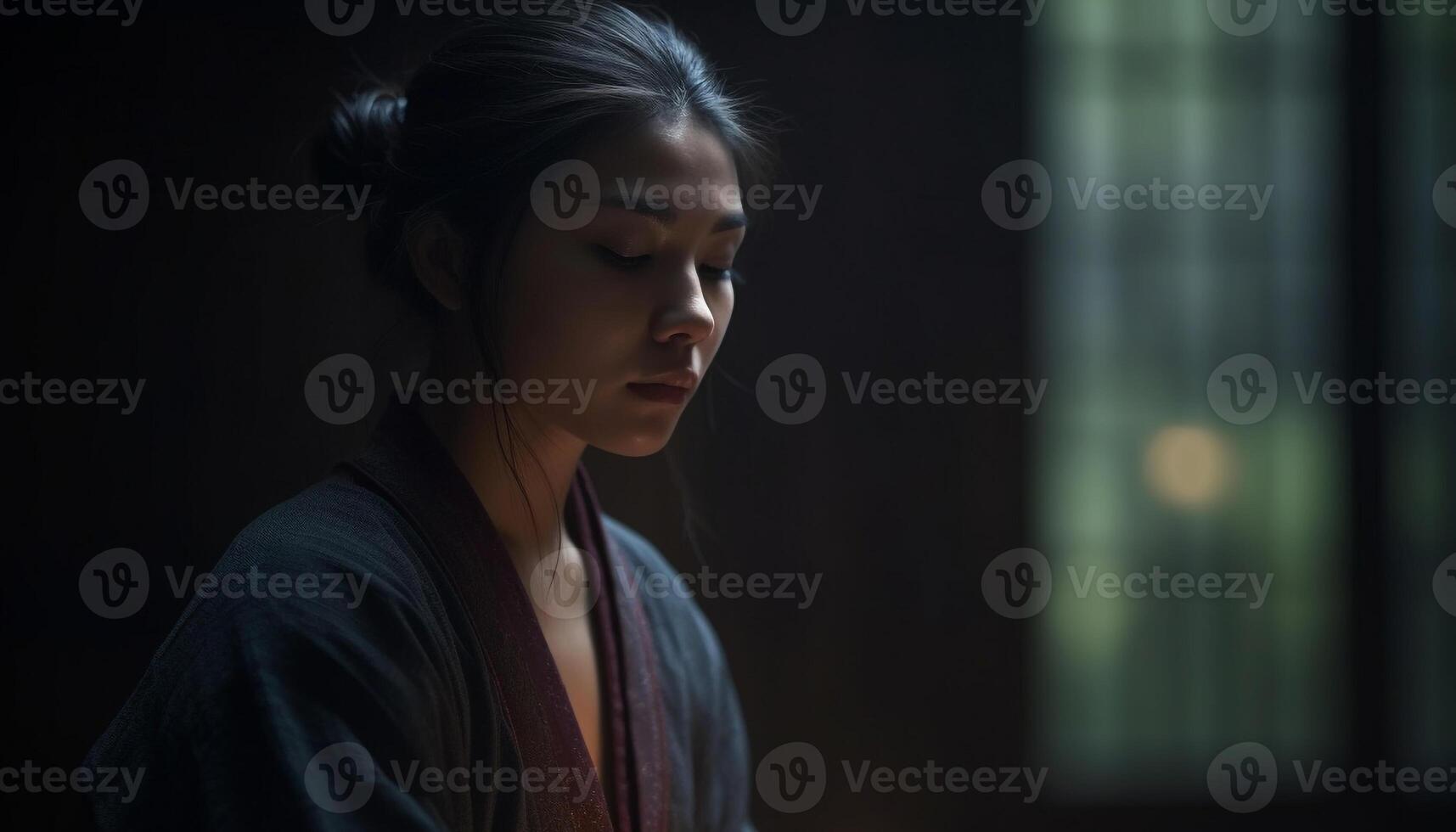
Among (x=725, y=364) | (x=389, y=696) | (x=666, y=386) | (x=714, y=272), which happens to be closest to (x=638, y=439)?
(x=666, y=386)

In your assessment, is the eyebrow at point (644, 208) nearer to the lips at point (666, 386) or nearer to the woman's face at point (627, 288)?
the woman's face at point (627, 288)

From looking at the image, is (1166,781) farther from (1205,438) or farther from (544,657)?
(544,657)

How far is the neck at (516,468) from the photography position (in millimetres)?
795

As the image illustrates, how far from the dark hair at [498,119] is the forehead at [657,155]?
10 millimetres

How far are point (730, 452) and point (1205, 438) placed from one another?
73cm

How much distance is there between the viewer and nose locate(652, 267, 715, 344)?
74 cm

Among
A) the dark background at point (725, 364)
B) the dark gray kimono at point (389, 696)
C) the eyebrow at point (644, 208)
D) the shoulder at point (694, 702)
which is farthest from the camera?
the dark background at point (725, 364)

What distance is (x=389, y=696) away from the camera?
63 centimetres

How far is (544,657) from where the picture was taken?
0.76 meters

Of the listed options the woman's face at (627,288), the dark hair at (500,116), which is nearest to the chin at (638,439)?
the woman's face at (627,288)

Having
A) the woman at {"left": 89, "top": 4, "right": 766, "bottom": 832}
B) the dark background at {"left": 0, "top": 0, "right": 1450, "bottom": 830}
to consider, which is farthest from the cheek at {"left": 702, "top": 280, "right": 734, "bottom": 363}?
the dark background at {"left": 0, "top": 0, "right": 1450, "bottom": 830}

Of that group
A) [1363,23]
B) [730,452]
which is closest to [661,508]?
[730,452]

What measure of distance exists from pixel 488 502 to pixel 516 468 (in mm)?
37

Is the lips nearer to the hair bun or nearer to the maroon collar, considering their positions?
the maroon collar
